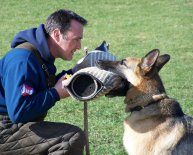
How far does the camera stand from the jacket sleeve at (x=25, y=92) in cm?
405

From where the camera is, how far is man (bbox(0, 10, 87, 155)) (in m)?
4.19

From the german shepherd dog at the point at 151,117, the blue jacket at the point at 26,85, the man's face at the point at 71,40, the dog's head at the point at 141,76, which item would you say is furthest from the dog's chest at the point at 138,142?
the man's face at the point at 71,40

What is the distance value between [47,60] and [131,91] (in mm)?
881

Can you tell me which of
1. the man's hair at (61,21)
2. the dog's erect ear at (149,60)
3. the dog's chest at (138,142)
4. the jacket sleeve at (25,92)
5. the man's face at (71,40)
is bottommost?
the dog's chest at (138,142)

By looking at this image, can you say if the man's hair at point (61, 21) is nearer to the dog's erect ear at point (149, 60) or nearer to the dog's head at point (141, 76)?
the dog's head at point (141, 76)

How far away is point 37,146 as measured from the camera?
4.41m

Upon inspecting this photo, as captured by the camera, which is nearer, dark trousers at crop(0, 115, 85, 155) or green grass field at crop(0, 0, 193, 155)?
dark trousers at crop(0, 115, 85, 155)

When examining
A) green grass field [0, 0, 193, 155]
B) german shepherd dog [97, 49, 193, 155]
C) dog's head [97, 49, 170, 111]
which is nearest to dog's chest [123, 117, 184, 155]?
german shepherd dog [97, 49, 193, 155]

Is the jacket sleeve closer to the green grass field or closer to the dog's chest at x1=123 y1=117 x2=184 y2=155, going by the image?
the dog's chest at x1=123 y1=117 x2=184 y2=155

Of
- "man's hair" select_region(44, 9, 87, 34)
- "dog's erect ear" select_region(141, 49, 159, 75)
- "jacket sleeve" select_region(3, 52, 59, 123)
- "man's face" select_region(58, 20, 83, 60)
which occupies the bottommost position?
"jacket sleeve" select_region(3, 52, 59, 123)

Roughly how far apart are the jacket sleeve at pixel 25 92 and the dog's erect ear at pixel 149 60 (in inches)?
34.9

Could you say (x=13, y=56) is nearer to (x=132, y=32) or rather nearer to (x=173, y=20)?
(x=132, y=32)

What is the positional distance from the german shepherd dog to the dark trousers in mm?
578

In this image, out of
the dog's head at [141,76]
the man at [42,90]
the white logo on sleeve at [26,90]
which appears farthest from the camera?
the dog's head at [141,76]
